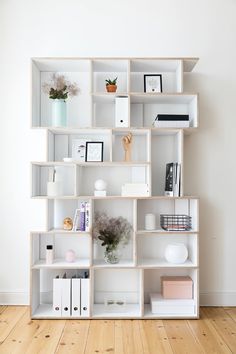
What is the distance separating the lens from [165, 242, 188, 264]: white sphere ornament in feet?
9.70

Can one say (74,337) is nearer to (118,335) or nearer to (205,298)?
(118,335)

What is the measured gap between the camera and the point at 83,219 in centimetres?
295

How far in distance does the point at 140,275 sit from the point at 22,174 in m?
1.33

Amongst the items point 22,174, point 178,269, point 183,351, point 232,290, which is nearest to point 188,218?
point 178,269

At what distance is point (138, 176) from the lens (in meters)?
3.20

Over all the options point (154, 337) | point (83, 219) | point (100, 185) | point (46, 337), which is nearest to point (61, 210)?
point (83, 219)

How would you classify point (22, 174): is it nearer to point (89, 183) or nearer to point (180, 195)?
point (89, 183)

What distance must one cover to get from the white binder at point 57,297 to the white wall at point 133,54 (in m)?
0.41

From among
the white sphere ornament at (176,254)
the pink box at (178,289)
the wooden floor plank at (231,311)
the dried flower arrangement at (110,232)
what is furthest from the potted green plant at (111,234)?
the wooden floor plank at (231,311)

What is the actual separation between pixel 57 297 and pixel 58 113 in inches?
58.4

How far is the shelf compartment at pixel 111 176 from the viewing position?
3195 mm

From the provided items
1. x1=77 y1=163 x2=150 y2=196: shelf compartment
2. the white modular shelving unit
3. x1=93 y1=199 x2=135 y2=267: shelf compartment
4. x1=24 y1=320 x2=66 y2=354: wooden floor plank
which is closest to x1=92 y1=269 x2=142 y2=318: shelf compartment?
the white modular shelving unit

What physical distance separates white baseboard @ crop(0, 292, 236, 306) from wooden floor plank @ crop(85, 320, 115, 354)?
29.0 inches

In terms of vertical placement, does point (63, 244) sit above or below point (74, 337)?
above
